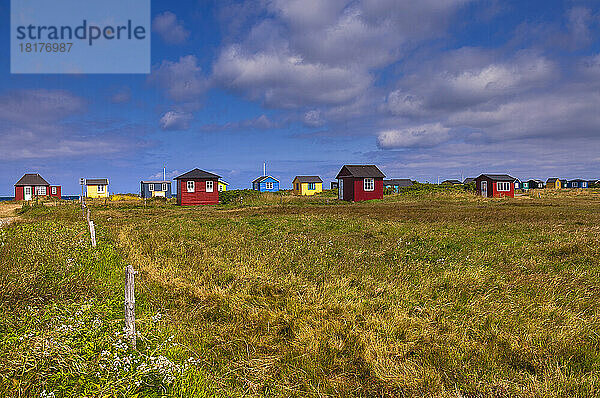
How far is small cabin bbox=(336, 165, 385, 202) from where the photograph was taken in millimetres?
43094

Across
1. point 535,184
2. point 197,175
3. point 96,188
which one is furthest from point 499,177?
point 535,184

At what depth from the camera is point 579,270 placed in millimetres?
8750

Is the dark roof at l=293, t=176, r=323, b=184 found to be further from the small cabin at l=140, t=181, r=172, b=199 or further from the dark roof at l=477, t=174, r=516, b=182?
the dark roof at l=477, t=174, r=516, b=182

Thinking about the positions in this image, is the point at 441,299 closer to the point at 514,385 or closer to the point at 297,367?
the point at 514,385

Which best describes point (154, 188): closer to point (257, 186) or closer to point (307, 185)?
point (257, 186)

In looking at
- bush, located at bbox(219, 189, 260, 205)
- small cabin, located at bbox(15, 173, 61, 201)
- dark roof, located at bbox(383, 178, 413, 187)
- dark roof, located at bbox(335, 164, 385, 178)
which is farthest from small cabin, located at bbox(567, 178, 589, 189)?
small cabin, located at bbox(15, 173, 61, 201)

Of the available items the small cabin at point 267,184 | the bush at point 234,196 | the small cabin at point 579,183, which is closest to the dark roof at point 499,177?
the bush at point 234,196

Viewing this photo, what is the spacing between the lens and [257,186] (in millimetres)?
82688

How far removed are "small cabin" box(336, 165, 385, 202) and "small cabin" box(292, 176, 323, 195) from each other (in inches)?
999

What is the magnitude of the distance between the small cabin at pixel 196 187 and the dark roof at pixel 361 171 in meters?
15.8

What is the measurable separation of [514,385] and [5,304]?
6.85m

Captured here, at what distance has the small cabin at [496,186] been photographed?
51656 millimetres

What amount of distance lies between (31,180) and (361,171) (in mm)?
54942

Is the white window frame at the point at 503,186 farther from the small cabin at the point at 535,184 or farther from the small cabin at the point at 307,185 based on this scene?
the small cabin at the point at 535,184
